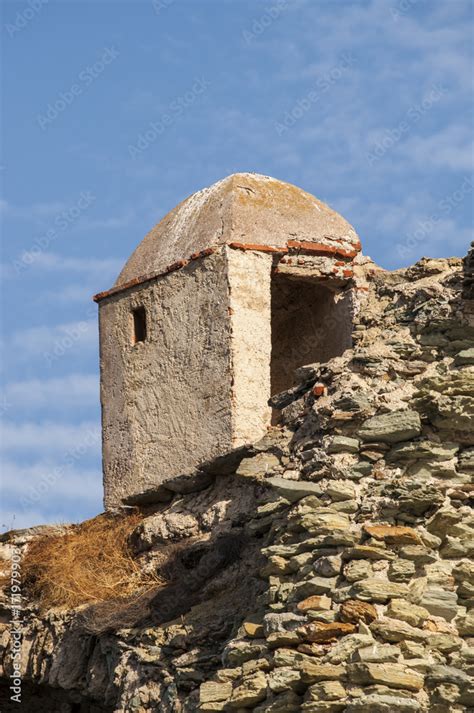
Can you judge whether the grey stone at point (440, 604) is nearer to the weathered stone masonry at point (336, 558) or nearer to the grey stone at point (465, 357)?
the weathered stone masonry at point (336, 558)

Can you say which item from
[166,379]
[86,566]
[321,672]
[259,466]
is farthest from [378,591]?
[166,379]

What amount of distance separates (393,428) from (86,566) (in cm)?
368

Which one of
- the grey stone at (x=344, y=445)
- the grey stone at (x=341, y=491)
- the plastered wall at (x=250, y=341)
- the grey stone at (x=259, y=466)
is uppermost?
the plastered wall at (x=250, y=341)

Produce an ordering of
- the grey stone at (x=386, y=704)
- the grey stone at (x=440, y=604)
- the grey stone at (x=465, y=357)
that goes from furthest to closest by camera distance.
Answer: the grey stone at (x=465, y=357) → the grey stone at (x=440, y=604) → the grey stone at (x=386, y=704)

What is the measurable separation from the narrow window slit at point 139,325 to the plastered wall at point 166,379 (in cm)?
5

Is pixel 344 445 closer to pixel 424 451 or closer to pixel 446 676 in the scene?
pixel 424 451

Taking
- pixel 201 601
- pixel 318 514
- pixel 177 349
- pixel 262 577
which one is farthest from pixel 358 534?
pixel 177 349

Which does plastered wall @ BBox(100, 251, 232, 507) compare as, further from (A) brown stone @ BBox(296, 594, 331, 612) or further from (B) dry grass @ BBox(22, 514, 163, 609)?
(A) brown stone @ BBox(296, 594, 331, 612)

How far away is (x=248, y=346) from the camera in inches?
494

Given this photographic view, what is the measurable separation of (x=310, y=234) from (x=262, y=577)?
4214 mm

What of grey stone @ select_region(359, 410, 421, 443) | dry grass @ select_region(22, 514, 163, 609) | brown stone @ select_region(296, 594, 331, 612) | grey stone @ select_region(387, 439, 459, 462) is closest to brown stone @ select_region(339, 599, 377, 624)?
brown stone @ select_region(296, 594, 331, 612)

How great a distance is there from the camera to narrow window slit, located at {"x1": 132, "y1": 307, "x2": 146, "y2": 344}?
531 inches

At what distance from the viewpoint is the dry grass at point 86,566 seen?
11.9 m

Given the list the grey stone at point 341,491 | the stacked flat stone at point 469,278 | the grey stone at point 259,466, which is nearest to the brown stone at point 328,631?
the grey stone at point 341,491
